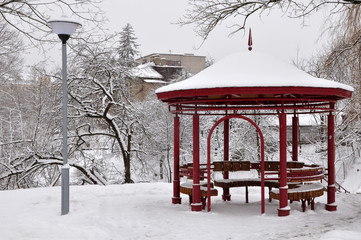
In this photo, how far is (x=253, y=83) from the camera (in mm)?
9664

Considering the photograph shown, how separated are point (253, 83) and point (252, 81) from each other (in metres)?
0.09

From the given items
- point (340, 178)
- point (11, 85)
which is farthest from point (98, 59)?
point (340, 178)

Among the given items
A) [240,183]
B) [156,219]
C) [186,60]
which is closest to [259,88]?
[240,183]

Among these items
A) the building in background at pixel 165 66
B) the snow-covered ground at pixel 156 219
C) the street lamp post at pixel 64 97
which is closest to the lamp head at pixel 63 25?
the street lamp post at pixel 64 97

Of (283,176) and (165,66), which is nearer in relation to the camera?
(283,176)

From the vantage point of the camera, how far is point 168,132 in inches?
1411

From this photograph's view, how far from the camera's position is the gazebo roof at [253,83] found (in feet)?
31.8

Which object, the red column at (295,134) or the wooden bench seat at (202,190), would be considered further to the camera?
the red column at (295,134)

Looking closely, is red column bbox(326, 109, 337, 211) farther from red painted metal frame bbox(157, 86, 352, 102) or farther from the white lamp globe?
the white lamp globe

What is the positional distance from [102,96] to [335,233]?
14754 mm

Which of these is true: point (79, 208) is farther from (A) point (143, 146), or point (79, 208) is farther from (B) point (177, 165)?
(A) point (143, 146)

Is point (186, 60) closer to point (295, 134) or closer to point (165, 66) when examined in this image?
point (165, 66)

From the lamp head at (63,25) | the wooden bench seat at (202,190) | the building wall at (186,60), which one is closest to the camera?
the lamp head at (63,25)

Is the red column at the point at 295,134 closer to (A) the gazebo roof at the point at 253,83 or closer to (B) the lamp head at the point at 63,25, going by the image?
(A) the gazebo roof at the point at 253,83
